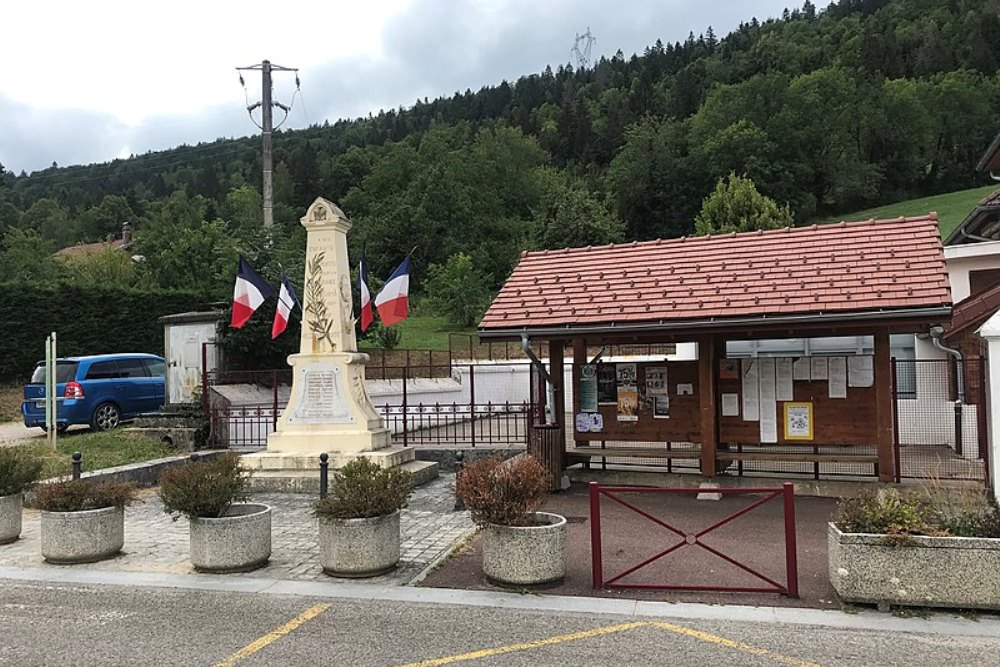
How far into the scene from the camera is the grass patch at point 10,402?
21.5 meters

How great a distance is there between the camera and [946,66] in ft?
277

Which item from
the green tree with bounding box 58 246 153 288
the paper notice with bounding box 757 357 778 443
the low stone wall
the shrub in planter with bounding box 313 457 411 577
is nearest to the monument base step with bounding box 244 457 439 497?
the low stone wall

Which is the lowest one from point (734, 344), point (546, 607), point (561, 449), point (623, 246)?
point (546, 607)

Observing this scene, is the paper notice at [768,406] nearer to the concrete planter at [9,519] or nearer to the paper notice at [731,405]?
the paper notice at [731,405]

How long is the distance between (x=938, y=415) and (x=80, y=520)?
55.1 feet

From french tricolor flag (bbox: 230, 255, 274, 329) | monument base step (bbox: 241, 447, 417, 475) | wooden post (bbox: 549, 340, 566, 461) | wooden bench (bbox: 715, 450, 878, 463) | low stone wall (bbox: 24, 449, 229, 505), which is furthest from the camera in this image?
french tricolor flag (bbox: 230, 255, 274, 329)

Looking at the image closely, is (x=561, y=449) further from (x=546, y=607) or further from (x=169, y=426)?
(x=169, y=426)

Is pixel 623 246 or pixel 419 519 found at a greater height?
pixel 623 246

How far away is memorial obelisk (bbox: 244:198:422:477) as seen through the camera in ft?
42.8

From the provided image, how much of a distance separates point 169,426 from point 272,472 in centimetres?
441

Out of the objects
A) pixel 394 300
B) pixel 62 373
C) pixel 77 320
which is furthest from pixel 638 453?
pixel 77 320

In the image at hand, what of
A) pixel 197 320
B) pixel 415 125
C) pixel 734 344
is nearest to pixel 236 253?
pixel 197 320

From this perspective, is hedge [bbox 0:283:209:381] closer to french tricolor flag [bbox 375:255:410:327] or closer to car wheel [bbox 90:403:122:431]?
car wheel [bbox 90:403:122:431]

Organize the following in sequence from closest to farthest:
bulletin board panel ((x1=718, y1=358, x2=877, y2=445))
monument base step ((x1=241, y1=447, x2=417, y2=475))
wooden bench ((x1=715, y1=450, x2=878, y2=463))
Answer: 1. wooden bench ((x1=715, y1=450, x2=878, y2=463))
2. bulletin board panel ((x1=718, y1=358, x2=877, y2=445))
3. monument base step ((x1=241, y1=447, x2=417, y2=475))
